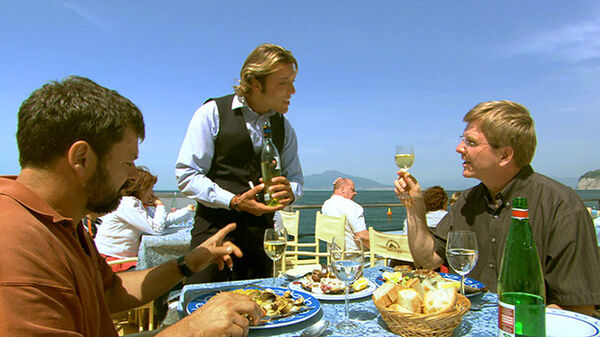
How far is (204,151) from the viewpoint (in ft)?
6.74

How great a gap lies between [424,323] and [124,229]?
342cm

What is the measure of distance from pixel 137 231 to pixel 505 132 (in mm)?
3402

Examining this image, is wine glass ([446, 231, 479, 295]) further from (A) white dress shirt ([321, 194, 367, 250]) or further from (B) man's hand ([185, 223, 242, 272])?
(A) white dress shirt ([321, 194, 367, 250])

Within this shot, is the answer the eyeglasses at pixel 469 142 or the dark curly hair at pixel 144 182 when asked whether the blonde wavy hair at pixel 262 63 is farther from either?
the dark curly hair at pixel 144 182

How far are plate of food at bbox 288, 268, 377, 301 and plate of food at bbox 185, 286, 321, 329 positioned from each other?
0.10 m

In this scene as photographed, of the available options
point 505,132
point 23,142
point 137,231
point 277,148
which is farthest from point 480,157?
point 137,231

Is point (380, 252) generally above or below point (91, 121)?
below

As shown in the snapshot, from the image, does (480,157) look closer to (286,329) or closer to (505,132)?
(505,132)

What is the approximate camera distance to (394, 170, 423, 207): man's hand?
191 cm

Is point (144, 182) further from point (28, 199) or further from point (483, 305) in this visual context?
point (483, 305)

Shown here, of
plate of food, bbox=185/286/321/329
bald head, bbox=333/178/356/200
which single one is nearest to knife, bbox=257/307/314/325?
plate of food, bbox=185/286/321/329

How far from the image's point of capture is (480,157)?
187cm

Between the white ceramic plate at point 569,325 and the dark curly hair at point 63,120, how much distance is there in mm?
1334

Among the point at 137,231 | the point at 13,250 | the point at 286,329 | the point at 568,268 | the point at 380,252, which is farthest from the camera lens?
the point at 137,231
